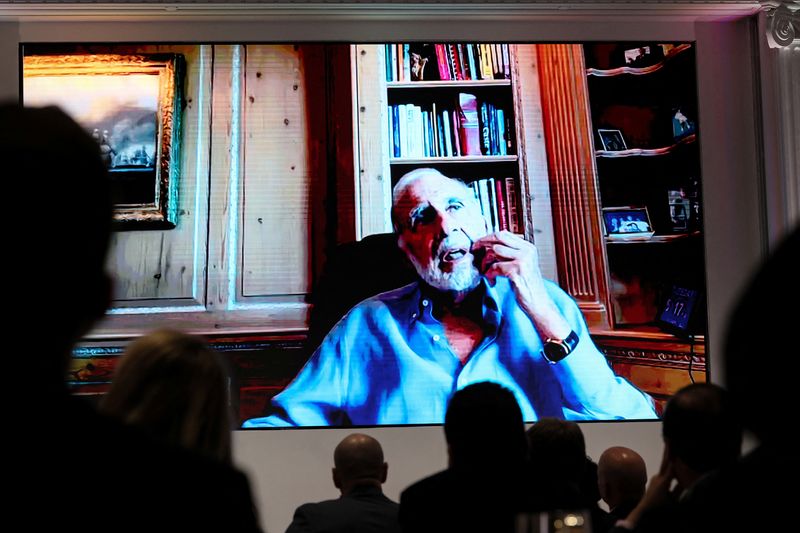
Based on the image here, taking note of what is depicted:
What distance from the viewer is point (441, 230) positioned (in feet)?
16.5

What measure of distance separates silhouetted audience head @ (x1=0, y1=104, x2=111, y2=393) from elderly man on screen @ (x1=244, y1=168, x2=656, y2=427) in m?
4.27

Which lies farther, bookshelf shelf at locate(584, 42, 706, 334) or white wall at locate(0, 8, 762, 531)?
bookshelf shelf at locate(584, 42, 706, 334)

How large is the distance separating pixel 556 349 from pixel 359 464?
2.28m

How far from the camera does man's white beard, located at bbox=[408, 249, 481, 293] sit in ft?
16.4

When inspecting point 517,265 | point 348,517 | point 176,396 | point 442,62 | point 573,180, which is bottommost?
point 348,517

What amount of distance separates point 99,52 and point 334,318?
193 centimetres

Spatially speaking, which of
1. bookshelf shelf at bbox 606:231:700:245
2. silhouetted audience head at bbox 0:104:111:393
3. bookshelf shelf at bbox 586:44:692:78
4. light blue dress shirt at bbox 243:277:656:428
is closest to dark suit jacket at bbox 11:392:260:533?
silhouetted audience head at bbox 0:104:111:393

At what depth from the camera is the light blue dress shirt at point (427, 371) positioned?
488 cm

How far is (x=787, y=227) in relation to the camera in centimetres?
503

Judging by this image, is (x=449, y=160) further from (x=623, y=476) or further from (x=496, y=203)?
(x=623, y=476)

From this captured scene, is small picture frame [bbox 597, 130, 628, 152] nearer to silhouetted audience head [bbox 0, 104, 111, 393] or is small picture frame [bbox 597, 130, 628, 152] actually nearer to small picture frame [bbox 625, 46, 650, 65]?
small picture frame [bbox 625, 46, 650, 65]

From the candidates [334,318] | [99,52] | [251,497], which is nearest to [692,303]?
[334,318]

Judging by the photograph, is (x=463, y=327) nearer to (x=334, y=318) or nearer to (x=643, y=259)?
(x=334, y=318)

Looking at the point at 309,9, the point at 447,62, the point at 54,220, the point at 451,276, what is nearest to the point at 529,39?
the point at 447,62
